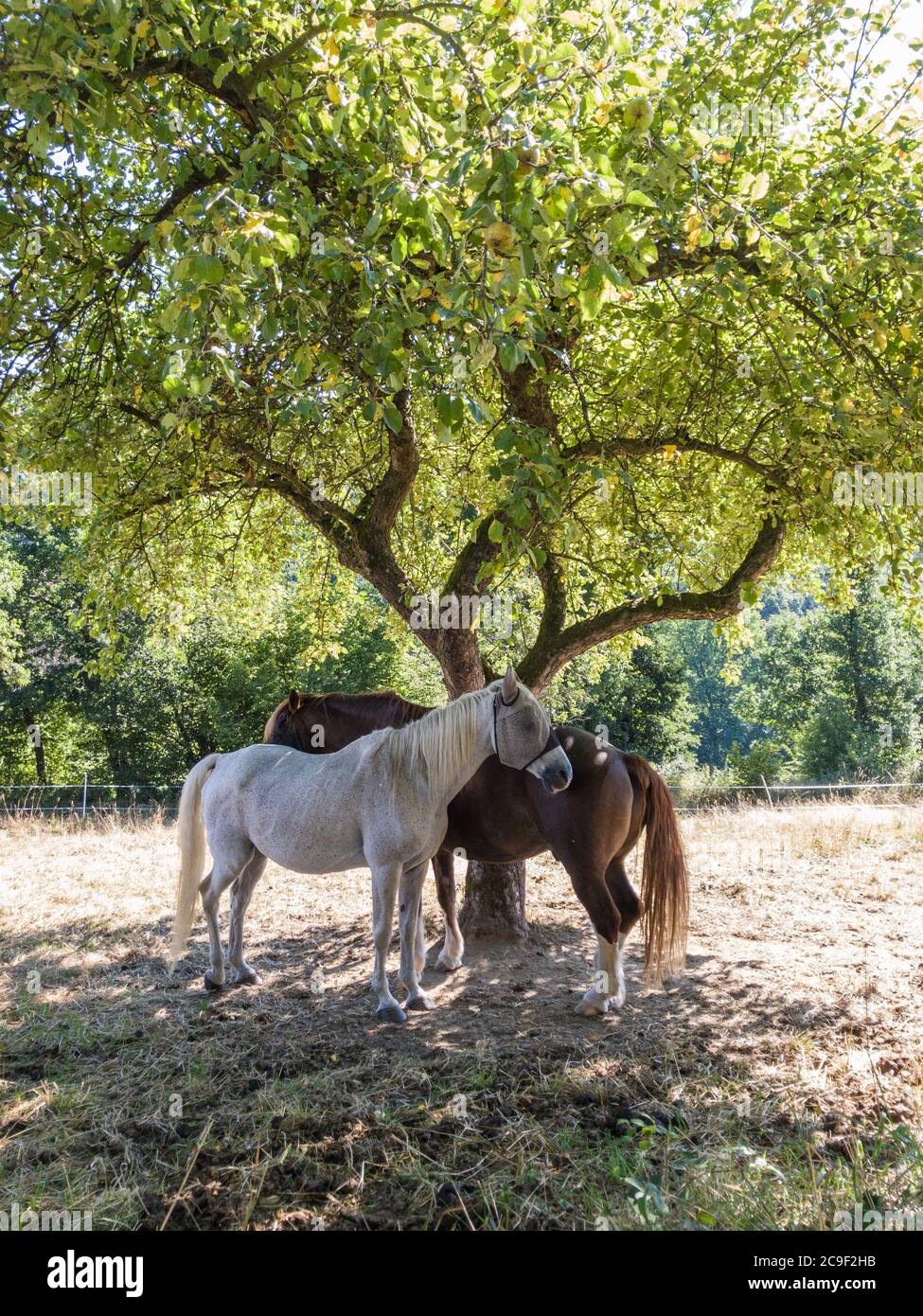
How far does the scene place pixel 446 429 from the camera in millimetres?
3629

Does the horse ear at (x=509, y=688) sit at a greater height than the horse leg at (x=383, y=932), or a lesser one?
greater

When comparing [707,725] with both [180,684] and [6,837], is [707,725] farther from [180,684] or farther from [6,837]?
[6,837]

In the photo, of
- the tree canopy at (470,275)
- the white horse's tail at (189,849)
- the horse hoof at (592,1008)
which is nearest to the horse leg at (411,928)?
the horse hoof at (592,1008)

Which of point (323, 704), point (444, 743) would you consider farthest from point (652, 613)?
point (323, 704)

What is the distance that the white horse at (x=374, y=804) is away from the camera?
5473 mm

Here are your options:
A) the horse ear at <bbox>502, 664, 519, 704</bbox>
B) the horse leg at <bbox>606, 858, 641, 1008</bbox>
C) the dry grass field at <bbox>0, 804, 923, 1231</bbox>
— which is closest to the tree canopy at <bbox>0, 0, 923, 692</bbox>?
the horse ear at <bbox>502, 664, 519, 704</bbox>

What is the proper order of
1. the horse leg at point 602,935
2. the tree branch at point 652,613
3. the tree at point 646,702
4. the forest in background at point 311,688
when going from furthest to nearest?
the tree at point 646,702
the forest in background at point 311,688
the tree branch at point 652,613
the horse leg at point 602,935

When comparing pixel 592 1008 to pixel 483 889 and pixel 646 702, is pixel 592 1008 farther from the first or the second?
pixel 646 702

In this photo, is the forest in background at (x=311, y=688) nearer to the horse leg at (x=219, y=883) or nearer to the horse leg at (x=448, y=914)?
the horse leg at (x=448, y=914)

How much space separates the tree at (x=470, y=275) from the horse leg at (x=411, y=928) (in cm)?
180

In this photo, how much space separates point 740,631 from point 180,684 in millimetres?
28982

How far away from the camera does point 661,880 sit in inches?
231

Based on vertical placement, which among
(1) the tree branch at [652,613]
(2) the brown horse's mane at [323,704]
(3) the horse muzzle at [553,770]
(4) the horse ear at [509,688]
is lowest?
(3) the horse muzzle at [553,770]
